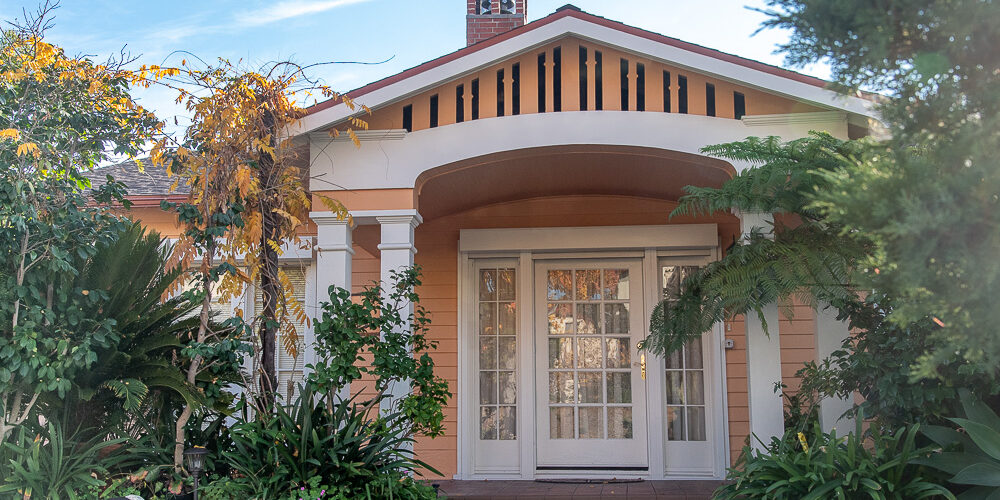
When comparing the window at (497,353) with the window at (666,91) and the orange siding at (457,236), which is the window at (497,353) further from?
the window at (666,91)

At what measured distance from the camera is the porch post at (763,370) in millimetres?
5488

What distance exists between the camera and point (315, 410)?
5.15m

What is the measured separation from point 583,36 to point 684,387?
327 cm

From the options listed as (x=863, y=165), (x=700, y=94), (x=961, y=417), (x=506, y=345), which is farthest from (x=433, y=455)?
(x=863, y=165)

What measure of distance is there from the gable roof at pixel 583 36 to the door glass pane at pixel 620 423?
122 inches

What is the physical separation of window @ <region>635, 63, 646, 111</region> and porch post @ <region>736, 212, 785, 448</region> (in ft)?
3.43

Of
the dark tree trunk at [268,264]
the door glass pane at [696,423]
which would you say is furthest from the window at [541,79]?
the door glass pane at [696,423]

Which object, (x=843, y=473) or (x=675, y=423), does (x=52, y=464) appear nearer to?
(x=843, y=473)

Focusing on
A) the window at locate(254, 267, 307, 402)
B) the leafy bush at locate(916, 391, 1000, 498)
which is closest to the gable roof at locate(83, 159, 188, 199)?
the window at locate(254, 267, 307, 402)

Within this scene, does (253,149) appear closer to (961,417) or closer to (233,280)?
(233,280)

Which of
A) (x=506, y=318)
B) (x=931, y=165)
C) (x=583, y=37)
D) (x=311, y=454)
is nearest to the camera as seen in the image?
(x=931, y=165)

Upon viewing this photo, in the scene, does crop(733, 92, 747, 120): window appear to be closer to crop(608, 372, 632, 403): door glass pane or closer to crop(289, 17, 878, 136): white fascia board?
crop(289, 17, 878, 136): white fascia board

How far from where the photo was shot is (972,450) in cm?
427

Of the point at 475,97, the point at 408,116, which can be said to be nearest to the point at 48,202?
the point at 408,116
